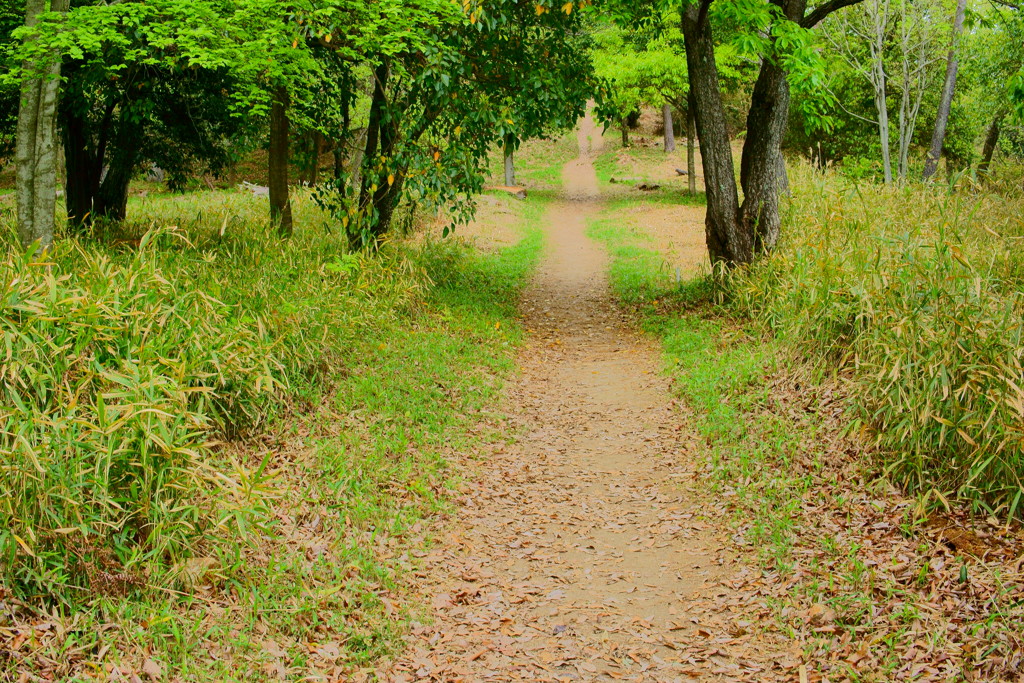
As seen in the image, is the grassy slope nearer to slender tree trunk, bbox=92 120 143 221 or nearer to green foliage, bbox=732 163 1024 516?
green foliage, bbox=732 163 1024 516

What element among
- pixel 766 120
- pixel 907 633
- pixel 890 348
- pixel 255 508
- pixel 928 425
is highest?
pixel 766 120

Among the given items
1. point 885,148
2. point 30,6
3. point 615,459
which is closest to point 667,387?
point 615,459

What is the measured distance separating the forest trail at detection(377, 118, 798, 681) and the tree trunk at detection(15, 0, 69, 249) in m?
4.94

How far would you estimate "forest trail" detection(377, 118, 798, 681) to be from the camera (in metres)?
4.37

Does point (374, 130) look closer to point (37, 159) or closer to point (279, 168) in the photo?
point (279, 168)

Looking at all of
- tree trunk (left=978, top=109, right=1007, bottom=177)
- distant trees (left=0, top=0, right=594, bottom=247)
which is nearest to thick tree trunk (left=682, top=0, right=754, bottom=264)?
distant trees (left=0, top=0, right=594, bottom=247)

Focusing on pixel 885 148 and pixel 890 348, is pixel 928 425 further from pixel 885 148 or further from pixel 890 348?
pixel 885 148

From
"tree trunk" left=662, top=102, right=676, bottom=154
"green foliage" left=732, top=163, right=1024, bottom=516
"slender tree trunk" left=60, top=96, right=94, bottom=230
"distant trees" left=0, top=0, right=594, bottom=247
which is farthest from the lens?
"tree trunk" left=662, top=102, right=676, bottom=154

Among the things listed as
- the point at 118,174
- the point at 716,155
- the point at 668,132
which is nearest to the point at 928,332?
the point at 716,155

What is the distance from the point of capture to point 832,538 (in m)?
5.11

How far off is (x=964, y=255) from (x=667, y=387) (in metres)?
3.33

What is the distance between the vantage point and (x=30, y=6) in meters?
6.92

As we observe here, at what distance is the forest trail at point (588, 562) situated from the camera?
172 inches

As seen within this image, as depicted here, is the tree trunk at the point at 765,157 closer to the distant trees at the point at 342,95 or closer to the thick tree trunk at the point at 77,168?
the distant trees at the point at 342,95
